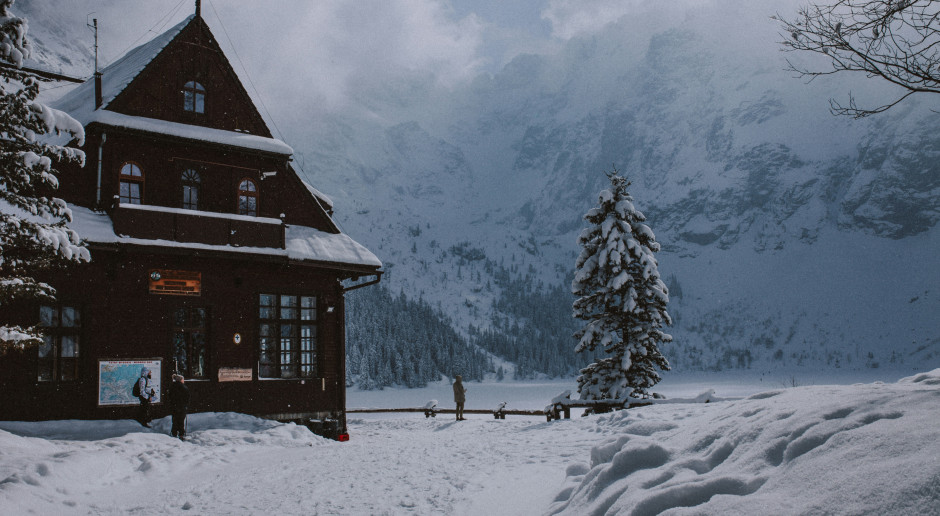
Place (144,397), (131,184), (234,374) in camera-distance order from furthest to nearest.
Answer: (234,374)
(131,184)
(144,397)

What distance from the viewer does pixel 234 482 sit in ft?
35.3

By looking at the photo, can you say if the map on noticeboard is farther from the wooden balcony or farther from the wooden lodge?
the wooden balcony

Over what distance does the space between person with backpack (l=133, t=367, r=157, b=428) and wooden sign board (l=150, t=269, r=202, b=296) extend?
231cm

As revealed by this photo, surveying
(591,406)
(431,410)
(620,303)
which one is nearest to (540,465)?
(591,406)

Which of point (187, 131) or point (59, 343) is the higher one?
point (187, 131)

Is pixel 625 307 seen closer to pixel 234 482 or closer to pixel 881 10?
pixel 234 482

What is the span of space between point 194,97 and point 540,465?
15192mm

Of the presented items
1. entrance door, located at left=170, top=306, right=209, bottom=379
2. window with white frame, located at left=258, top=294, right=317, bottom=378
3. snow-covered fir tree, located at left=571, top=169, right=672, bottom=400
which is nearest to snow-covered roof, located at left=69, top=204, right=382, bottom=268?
window with white frame, located at left=258, top=294, right=317, bottom=378

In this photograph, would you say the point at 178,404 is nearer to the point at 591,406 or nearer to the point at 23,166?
the point at 23,166

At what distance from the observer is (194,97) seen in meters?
20.2

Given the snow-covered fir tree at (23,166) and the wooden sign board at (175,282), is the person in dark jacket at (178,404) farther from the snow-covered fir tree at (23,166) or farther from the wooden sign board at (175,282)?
the snow-covered fir tree at (23,166)

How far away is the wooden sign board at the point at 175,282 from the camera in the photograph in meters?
18.5

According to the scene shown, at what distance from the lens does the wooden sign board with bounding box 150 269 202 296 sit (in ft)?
60.5

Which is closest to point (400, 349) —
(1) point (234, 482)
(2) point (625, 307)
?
(2) point (625, 307)
